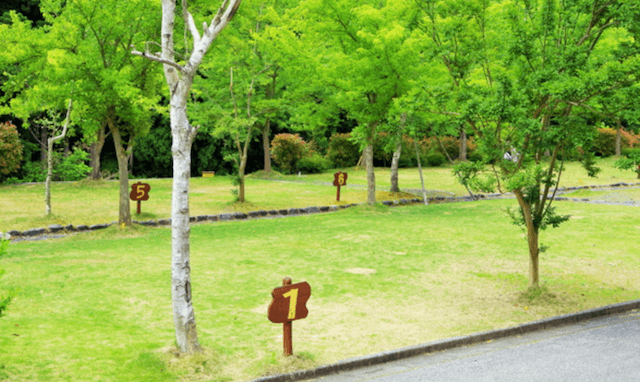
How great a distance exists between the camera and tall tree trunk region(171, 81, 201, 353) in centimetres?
704

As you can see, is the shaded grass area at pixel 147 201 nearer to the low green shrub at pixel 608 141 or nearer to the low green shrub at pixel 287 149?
the low green shrub at pixel 287 149

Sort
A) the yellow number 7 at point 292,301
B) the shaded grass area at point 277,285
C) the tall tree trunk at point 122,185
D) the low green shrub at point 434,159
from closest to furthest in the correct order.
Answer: the yellow number 7 at point 292,301 → the shaded grass area at point 277,285 → the tall tree trunk at point 122,185 → the low green shrub at point 434,159

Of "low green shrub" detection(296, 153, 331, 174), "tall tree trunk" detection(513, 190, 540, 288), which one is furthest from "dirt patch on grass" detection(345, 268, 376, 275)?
"low green shrub" detection(296, 153, 331, 174)

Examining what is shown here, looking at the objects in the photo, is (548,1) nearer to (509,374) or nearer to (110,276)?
(509,374)

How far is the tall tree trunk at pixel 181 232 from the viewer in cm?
704

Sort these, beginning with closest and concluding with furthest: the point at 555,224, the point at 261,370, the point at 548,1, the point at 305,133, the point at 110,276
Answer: the point at 261,370, the point at 548,1, the point at 555,224, the point at 110,276, the point at 305,133

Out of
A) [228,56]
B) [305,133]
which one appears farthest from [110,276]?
[305,133]

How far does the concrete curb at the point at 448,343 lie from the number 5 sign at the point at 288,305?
0.45 meters

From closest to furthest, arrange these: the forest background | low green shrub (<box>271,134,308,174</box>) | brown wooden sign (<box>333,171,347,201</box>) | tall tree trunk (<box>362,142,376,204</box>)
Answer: the forest background → tall tree trunk (<box>362,142,376,204</box>) → brown wooden sign (<box>333,171,347,201</box>) → low green shrub (<box>271,134,308,174</box>)

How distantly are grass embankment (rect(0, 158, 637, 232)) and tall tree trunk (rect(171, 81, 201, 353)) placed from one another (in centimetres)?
995

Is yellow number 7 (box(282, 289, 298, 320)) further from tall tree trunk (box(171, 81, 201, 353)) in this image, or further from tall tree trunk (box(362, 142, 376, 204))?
tall tree trunk (box(362, 142, 376, 204))

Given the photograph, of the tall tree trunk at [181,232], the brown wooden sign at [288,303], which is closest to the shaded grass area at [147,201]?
the tall tree trunk at [181,232]

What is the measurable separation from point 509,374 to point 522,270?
5.36 metres

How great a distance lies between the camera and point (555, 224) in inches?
388
